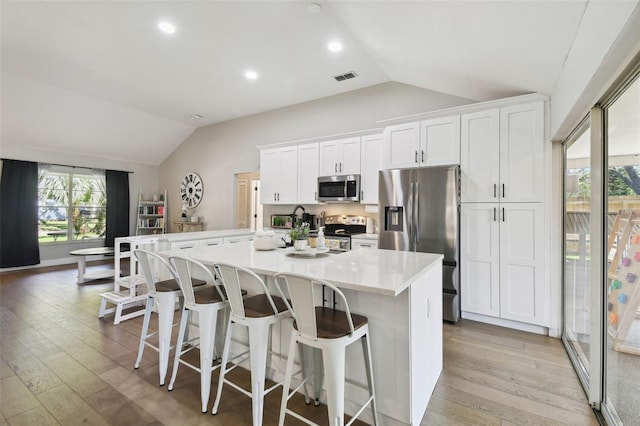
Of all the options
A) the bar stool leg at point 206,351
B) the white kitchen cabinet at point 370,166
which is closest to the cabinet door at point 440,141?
the white kitchen cabinet at point 370,166

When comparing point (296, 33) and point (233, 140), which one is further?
point (233, 140)

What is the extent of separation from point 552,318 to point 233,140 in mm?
→ 6096

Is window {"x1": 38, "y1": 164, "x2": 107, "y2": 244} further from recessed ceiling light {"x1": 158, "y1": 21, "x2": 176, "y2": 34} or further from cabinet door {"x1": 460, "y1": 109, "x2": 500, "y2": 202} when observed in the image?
cabinet door {"x1": 460, "y1": 109, "x2": 500, "y2": 202}

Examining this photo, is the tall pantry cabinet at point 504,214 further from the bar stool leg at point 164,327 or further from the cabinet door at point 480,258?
the bar stool leg at point 164,327

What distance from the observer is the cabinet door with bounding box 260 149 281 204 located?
5293mm

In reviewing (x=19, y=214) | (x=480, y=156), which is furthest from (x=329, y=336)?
(x=19, y=214)

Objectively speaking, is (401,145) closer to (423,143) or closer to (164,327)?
(423,143)

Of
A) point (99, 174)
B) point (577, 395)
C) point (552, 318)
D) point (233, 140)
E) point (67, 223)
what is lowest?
point (577, 395)

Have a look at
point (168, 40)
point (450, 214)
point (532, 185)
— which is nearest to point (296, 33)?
point (168, 40)

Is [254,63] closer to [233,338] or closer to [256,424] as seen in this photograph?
[233,338]

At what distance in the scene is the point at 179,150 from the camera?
7652 millimetres

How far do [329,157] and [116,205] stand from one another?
5887 millimetres

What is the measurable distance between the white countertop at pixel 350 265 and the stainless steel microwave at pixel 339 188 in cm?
188

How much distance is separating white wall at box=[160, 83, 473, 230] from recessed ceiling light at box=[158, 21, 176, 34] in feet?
8.47
